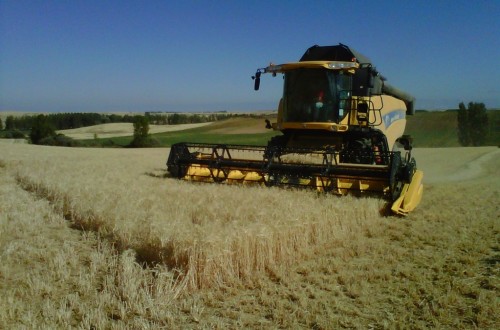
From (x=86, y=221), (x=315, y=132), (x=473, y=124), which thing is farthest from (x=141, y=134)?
(x=473, y=124)

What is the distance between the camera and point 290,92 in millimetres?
8828

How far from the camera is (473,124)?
142 ft

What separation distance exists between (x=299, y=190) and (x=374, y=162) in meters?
2.36

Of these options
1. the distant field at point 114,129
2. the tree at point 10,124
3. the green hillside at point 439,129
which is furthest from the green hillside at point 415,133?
the tree at point 10,124

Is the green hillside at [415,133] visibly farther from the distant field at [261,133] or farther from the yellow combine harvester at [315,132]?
the yellow combine harvester at [315,132]

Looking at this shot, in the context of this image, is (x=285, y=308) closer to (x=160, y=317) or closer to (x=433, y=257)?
(x=160, y=317)

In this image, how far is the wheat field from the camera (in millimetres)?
3141

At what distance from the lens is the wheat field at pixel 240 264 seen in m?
3.14

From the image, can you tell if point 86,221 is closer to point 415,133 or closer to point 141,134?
point 141,134

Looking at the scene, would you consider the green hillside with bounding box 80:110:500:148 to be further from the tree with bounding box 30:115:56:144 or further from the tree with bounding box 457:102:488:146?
the tree with bounding box 30:115:56:144

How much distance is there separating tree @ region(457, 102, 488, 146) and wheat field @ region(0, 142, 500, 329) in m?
41.0

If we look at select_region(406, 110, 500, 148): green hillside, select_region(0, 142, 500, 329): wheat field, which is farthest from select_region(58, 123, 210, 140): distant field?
select_region(0, 142, 500, 329): wheat field

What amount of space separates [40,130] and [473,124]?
4035 centimetres

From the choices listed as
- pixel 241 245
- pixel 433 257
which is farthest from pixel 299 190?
pixel 241 245
